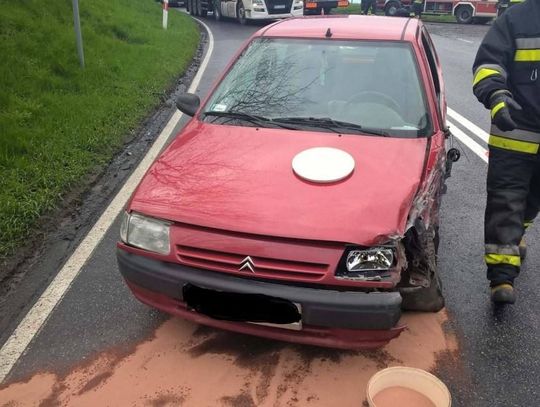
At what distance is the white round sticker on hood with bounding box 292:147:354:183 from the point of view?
9.31ft

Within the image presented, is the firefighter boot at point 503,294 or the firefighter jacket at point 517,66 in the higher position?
the firefighter jacket at point 517,66

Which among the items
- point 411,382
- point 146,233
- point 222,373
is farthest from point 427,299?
point 146,233

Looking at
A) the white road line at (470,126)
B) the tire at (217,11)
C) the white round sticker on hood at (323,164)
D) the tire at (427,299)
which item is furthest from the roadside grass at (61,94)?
the tire at (217,11)

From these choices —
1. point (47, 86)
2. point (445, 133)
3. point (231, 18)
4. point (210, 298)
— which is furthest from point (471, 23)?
point (210, 298)

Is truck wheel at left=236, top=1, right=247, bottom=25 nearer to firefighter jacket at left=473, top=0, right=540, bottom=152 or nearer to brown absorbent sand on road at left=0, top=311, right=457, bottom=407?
firefighter jacket at left=473, top=0, right=540, bottom=152

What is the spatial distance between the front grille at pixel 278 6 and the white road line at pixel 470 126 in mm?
12952

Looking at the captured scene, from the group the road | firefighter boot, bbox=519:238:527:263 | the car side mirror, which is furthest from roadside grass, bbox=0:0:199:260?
firefighter boot, bbox=519:238:527:263

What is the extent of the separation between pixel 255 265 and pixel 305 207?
0.38 meters

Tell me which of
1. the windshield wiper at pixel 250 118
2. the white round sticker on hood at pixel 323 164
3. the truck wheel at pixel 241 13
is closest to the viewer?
the white round sticker on hood at pixel 323 164

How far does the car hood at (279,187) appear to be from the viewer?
8.37 ft

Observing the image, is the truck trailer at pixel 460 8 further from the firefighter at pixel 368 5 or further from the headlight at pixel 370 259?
the headlight at pixel 370 259

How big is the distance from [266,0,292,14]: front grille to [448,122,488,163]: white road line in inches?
549

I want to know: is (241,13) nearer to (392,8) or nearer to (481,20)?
(392,8)

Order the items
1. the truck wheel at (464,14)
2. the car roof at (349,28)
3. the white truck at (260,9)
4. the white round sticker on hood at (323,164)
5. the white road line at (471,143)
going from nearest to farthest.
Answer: the white round sticker on hood at (323,164) → the car roof at (349,28) → the white road line at (471,143) → the white truck at (260,9) → the truck wheel at (464,14)
